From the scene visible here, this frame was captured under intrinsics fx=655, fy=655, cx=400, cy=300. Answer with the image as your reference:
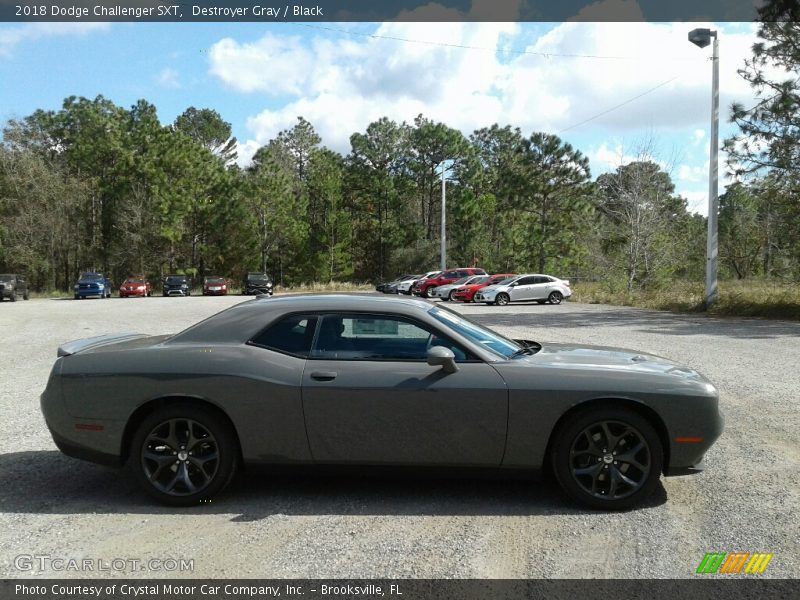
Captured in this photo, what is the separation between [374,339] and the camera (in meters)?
4.50

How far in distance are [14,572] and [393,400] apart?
88.9 inches

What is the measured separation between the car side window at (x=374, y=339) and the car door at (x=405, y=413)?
10cm

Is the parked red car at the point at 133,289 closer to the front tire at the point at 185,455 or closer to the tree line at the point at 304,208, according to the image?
the tree line at the point at 304,208

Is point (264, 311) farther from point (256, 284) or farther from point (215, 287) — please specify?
point (215, 287)

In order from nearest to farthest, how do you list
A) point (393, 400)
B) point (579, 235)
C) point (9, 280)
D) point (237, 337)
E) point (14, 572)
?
point (14, 572), point (393, 400), point (237, 337), point (9, 280), point (579, 235)

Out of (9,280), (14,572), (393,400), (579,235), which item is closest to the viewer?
(14,572)

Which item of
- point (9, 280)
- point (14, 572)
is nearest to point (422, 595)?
point (14, 572)

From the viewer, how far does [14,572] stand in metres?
3.41

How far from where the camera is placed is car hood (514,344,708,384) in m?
4.39

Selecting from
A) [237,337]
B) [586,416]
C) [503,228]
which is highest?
[503,228]

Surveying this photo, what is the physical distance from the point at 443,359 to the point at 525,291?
93.2 feet

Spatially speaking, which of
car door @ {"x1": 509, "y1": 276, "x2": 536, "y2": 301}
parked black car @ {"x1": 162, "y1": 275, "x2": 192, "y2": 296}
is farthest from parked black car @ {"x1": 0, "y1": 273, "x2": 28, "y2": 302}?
car door @ {"x1": 509, "y1": 276, "x2": 536, "y2": 301}

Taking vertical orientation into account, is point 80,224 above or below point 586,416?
above

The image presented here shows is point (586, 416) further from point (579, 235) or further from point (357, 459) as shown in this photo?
point (579, 235)
